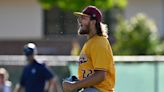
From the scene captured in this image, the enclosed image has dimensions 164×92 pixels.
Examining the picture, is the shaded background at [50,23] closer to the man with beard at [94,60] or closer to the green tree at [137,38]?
the green tree at [137,38]

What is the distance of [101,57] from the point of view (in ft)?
24.9

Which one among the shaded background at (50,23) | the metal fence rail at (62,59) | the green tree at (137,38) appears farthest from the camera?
the shaded background at (50,23)

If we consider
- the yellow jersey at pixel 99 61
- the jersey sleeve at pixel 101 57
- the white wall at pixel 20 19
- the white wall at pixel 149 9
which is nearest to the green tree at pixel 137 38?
the white wall at pixel 149 9

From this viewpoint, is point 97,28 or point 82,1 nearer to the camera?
point 97,28

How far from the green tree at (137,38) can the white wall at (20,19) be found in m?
7.45

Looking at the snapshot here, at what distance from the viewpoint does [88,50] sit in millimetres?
7730

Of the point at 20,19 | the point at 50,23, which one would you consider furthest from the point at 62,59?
the point at 20,19

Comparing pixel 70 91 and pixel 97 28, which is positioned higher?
pixel 97 28

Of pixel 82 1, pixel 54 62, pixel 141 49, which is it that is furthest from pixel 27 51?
pixel 141 49

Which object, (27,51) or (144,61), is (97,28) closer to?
(27,51)

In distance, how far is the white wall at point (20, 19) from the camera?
32844 mm

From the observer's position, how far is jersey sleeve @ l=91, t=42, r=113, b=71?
24.8 feet

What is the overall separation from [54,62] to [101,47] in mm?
6776

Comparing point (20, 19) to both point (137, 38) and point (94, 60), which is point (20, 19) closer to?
point (137, 38)
